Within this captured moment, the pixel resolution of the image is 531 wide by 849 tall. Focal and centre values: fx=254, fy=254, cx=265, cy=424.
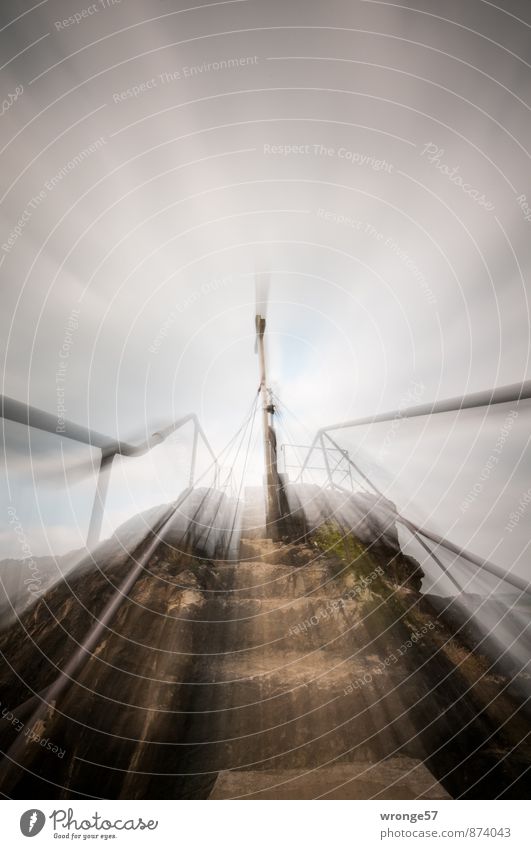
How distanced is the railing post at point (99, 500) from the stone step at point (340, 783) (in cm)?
544

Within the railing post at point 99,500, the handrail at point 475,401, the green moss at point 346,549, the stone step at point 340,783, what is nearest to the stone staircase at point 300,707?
the stone step at point 340,783

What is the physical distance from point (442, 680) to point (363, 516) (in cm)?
506

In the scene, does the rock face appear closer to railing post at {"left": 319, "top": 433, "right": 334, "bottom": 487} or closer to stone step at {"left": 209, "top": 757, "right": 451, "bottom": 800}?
stone step at {"left": 209, "top": 757, "right": 451, "bottom": 800}

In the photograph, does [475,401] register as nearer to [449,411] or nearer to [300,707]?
[449,411]

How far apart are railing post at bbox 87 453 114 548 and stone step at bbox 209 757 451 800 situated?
5.44 metres

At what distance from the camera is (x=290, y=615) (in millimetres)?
5602

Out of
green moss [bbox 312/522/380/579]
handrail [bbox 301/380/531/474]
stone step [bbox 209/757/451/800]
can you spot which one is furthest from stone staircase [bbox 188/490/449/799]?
handrail [bbox 301/380/531/474]

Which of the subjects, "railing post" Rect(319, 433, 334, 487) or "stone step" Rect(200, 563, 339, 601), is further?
"railing post" Rect(319, 433, 334, 487)

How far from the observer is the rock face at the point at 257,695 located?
136 inches

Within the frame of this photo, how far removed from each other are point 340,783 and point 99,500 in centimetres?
694

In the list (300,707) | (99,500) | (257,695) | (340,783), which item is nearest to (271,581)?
(257,695)

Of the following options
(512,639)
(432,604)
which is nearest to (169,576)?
(432,604)

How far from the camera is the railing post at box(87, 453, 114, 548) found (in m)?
6.67

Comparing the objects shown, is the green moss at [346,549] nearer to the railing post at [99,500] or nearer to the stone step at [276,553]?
the stone step at [276,553]
